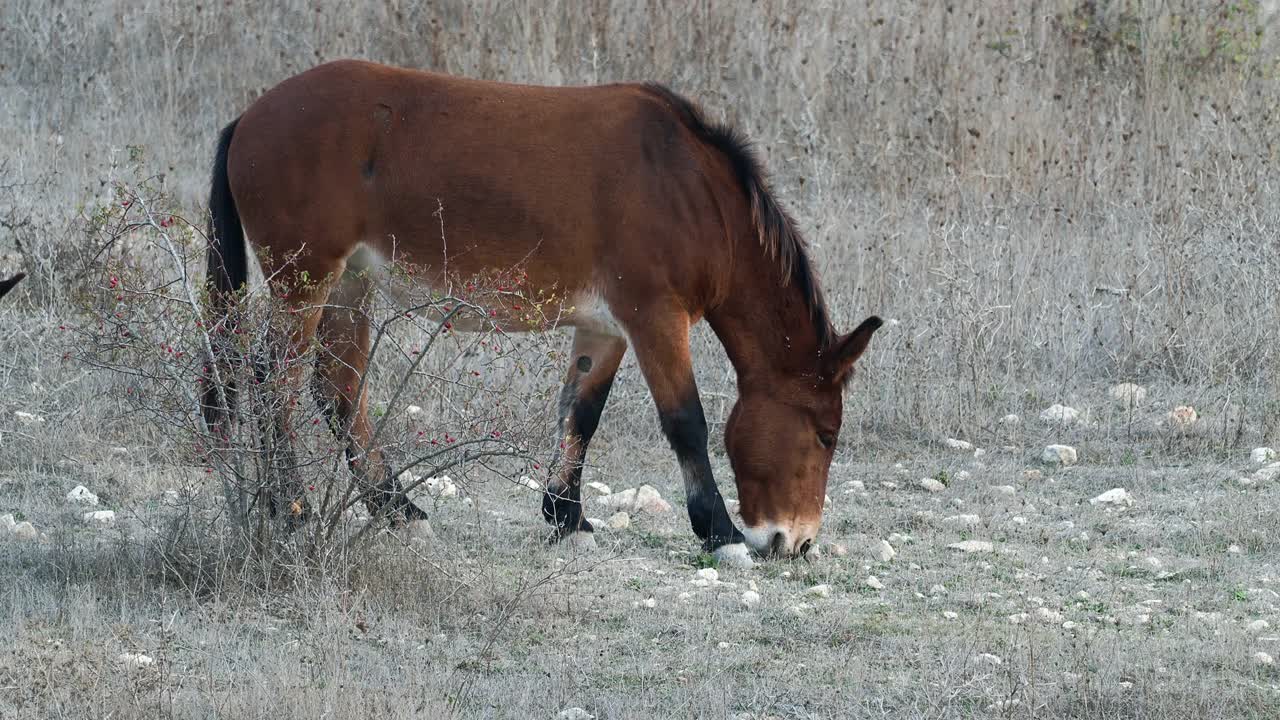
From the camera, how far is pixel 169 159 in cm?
1098

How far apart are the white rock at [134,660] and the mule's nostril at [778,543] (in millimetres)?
2352

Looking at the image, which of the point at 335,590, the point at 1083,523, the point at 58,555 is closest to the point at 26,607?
the point at 58,555

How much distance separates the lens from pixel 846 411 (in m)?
7.73

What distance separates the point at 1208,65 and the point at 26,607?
34.2 ft

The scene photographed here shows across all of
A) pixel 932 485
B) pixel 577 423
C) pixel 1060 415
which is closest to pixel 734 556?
pixel 577 423

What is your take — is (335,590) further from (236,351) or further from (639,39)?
(639,39)

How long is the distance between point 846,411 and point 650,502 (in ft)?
5.60

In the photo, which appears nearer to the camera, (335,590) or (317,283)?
(335,590)

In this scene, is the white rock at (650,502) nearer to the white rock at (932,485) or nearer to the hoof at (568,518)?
the hoof at (568,518)

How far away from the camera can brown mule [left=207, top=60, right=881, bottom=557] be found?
5.64m

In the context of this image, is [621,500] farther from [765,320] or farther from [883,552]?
→ [883,552]

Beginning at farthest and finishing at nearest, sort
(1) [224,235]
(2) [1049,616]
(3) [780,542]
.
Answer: (1) [224,235], (3) [780,542], (2) [1049,616]

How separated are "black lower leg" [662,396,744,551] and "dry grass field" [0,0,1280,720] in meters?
0.16

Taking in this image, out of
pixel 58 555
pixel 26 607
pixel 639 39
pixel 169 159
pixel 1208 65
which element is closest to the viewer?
pixel 26 607
